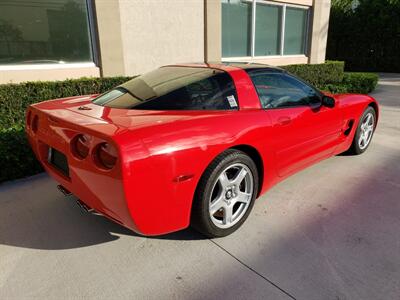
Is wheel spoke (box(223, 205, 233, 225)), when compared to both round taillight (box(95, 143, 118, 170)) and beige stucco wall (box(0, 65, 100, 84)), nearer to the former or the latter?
round taillight (box(95, 143, 118, 170))

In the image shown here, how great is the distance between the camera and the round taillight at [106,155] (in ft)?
6.32

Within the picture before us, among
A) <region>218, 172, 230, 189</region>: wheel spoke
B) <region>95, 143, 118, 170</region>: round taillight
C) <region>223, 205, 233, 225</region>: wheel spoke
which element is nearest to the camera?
<region>95, 143, 118, 170</region>: round taillight

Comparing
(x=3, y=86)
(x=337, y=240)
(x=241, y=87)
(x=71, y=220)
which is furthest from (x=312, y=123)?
(x=3, y=86)

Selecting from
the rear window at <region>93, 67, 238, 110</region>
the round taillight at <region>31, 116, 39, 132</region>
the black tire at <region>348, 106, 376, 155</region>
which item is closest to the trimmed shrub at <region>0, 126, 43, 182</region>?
the round taillight at <region>31, 116, 39, 132</region>

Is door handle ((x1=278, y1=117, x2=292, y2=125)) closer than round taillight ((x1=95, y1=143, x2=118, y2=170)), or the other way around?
round taillight ((x1=95, y1=143, x2=118, y2=170))

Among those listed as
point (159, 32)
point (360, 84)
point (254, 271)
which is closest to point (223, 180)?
point (254, 271)

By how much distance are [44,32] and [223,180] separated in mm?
4988

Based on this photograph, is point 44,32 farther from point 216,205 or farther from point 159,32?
point 216,205

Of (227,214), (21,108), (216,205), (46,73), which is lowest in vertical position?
(227,214)

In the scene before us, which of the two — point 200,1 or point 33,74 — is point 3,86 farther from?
point 200,1

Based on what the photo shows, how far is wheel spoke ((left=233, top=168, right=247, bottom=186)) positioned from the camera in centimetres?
255

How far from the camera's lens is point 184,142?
210 cm

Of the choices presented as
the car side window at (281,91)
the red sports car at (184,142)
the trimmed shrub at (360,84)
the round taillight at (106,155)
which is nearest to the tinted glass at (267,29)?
the trimmed shrub at (360,84)

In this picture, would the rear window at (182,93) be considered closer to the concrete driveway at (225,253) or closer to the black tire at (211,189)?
the black tire at (211,189)
